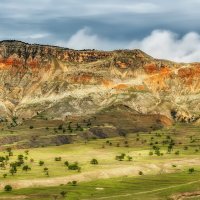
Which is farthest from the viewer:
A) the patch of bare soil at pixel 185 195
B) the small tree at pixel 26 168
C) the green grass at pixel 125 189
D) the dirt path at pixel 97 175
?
the small tree at pixel 26 168

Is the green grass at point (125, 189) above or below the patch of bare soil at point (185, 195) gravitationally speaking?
above

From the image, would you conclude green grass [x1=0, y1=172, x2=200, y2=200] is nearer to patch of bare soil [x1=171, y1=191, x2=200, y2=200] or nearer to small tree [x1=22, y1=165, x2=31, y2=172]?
patch of bare soil [x1=171, y1=191, x2=200, y2=200]

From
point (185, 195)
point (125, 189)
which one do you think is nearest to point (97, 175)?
point (125, 189)

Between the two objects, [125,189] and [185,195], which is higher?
[125,189]

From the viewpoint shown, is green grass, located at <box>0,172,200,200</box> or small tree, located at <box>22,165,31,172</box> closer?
green grass, located at <box>0,172,200,200</box>

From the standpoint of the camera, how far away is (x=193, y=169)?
623 ft

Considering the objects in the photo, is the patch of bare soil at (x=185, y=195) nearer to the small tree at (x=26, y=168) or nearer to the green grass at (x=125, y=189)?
the green grass at (x=125, y=189)

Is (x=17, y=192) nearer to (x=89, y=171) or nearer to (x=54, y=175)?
(x=54, y=175)

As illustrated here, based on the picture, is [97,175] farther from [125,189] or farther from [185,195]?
[185,195]

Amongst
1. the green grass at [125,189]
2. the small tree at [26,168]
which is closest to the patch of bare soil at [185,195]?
the green grass at [125,189]

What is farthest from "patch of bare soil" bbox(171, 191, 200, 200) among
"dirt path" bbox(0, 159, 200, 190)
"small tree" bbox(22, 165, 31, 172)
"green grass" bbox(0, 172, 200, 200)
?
"small tree" bbox(22, 165, 31, 172)

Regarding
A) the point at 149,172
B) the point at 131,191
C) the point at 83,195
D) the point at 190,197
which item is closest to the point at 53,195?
the point at 83,195

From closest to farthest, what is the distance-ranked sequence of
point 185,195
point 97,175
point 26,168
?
point 185,195 < point 97,175 < point 26,168

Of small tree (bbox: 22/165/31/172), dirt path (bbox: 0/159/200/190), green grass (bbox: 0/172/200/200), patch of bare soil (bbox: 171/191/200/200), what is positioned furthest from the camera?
small tree (bbox: 22/165/31/172)
